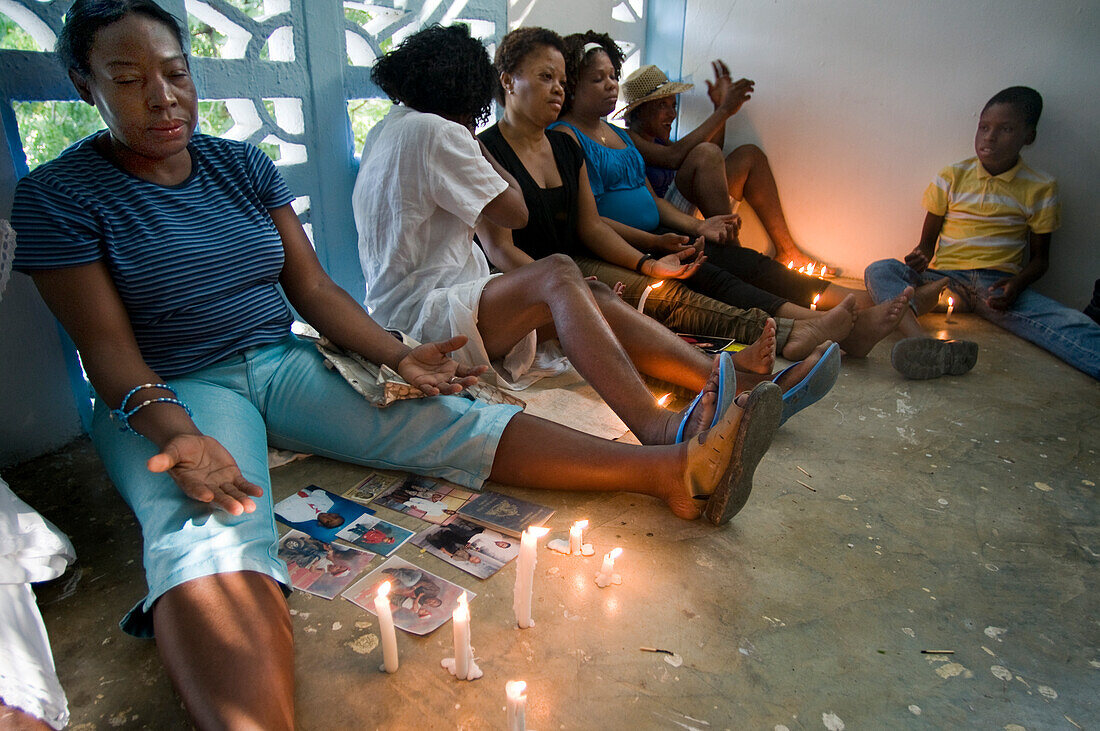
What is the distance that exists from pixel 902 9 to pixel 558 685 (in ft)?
13.0

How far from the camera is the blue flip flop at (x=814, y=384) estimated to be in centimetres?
204

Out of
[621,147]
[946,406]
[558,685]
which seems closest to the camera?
[558,685]

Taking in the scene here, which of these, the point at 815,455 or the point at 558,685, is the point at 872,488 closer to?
the point at 815,455

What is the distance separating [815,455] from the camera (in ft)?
7.18

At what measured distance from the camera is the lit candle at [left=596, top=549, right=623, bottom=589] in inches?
61.4

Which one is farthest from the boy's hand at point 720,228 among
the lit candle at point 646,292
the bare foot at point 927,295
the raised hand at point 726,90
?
the raised hand at point 726,90

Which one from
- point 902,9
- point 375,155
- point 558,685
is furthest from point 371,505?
point 902,9

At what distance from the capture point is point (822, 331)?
2873 mm

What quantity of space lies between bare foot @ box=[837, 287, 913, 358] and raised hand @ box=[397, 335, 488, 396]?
1.77 meters

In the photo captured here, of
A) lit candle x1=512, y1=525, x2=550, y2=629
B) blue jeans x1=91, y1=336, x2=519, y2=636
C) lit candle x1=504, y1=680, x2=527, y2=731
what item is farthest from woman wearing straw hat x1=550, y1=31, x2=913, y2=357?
lit candle x1=504, y1=680, x2=527, y2=731

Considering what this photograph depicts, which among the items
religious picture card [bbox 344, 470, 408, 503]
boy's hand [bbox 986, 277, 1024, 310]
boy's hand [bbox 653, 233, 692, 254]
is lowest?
religious picture card [bbox 344, 470, 408, 503]

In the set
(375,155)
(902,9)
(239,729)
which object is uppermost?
(902,9)

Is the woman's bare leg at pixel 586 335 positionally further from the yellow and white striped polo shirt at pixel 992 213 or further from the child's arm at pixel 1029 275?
the yellow and white striped polo shirt at pixel 992 213

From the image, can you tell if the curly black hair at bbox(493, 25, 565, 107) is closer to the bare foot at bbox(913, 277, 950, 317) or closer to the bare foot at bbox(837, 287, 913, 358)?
the bare foot at bbox(837, 287, 913, 358)
